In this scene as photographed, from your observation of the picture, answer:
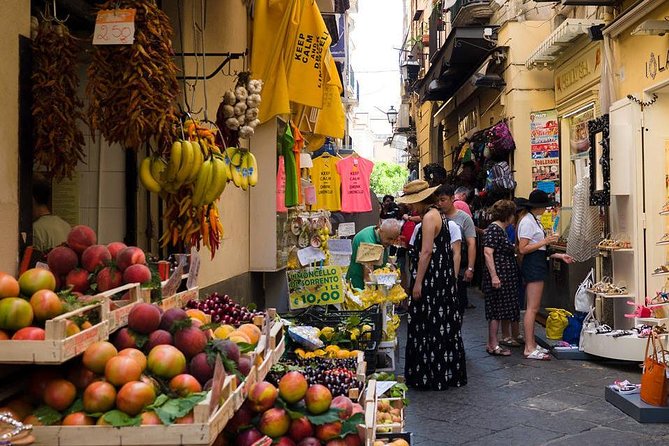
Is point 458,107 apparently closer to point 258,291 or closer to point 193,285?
point 258,291

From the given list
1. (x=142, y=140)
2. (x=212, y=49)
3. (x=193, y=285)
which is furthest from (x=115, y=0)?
(x=212, y=49)

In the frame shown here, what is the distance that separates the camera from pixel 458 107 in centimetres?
2055

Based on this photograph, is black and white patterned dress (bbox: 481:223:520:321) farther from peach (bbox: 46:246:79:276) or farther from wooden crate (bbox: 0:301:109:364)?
wooden crate (bbox: 0:301:109:364)

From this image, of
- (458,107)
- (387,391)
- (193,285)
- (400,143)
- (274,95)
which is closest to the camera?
(193,285)

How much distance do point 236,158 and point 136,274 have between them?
2.19 m

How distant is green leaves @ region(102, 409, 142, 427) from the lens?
261 cm

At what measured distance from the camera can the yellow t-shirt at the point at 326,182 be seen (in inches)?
475

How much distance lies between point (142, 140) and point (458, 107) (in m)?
17.4

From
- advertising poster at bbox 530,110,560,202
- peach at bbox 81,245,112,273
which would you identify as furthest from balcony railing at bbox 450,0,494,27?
peach at bbox 81,245,112,273

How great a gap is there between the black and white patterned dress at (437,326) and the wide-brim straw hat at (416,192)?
0.35 m

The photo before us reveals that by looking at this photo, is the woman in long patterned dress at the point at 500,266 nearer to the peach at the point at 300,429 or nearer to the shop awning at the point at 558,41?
the shop awning at the point at 558,41

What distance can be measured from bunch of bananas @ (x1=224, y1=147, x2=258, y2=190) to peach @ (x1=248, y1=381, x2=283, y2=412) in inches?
82.8

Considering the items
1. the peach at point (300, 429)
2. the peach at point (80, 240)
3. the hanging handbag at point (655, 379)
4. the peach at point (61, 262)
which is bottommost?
the hanging handbag at point (655, 379)

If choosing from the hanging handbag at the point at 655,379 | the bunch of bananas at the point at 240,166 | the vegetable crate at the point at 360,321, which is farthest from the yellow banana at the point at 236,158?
the hanging handbag at the point at 655,379
